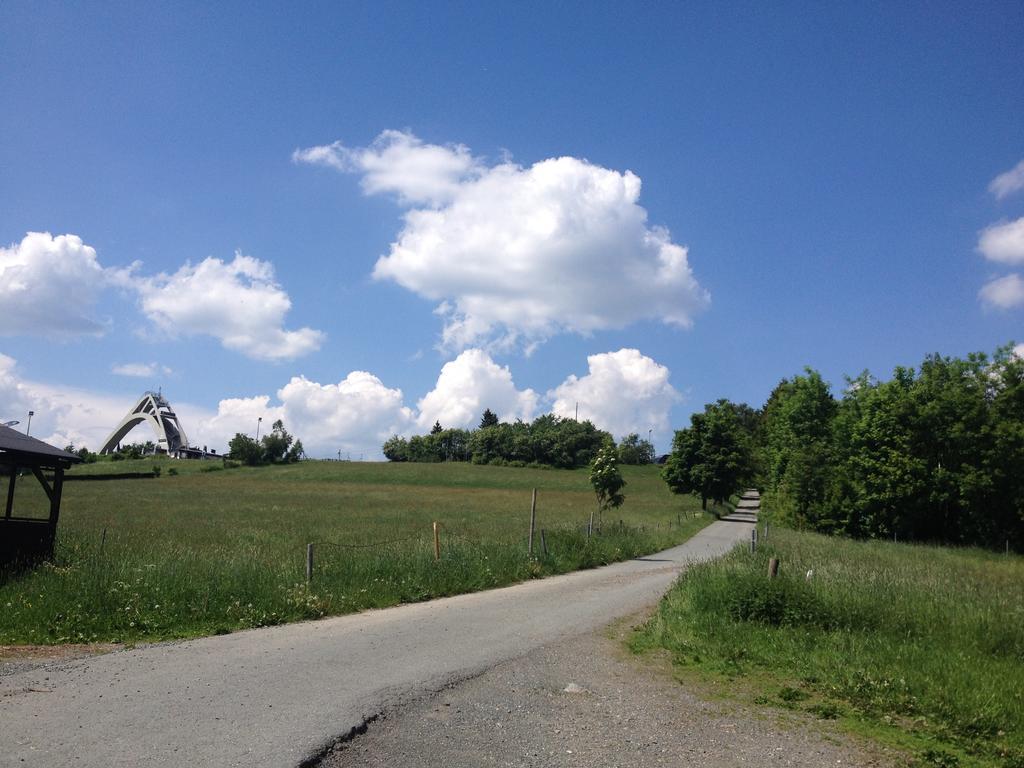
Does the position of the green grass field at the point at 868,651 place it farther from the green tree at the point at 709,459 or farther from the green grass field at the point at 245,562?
the green tree at the point at 709,459

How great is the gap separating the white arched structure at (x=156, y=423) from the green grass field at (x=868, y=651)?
161917mm

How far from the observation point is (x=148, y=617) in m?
11.1

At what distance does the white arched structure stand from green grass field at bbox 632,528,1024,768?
161917mm

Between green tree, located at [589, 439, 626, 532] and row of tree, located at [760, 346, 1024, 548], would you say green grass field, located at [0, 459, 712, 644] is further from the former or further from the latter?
row of tree, located at [760, 346, 1024, 548]

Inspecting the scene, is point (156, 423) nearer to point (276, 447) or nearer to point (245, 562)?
point (276, 447)

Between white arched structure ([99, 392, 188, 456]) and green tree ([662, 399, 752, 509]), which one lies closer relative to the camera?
green tree ([662, 399, 752, 509])

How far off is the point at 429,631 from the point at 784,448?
59.8m

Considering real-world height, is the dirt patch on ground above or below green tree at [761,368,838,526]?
below

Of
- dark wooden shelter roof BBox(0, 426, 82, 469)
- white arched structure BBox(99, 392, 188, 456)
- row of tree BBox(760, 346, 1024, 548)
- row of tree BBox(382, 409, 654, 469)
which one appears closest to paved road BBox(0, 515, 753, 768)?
dark wooden shelter roof BBox(0, 426, 82, 469)

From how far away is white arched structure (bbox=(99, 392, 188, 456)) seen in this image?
520ft

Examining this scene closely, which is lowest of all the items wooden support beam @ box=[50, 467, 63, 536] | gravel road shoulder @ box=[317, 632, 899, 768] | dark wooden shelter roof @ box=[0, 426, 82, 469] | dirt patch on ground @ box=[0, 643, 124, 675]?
dirt patch on ground @ box=[0, 643, 124, 675]

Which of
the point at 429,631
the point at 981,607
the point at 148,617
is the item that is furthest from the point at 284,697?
the point at 981,607

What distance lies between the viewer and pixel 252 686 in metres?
7.86

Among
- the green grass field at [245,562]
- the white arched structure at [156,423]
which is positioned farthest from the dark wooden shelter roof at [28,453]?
the white arched structure at [156,423]
